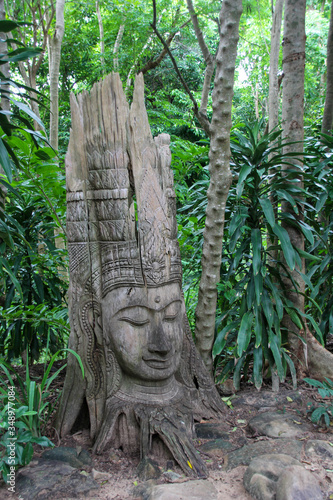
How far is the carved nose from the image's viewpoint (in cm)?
240

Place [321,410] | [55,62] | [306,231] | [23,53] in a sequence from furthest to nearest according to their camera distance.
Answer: [55,62] < [306,231] < [321,410] < [23,53]

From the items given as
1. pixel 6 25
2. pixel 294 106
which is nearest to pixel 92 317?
pixel 6 25

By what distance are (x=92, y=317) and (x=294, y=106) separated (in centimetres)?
251

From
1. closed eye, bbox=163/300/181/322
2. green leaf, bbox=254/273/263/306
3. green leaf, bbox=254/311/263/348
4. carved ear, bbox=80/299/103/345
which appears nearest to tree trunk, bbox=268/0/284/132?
green leaf, bbox=254/273/263/306

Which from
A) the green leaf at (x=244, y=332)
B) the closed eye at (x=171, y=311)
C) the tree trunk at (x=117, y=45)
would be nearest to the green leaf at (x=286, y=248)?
the green leaf at (x=244, y=332)

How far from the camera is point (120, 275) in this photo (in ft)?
8.11

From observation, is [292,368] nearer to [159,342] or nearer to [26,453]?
[159,342]

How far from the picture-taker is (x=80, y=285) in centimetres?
254

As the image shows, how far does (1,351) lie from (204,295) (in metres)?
2.11

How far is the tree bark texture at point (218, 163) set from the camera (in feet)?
8.89

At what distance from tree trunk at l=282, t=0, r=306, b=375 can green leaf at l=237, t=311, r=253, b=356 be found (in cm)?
54

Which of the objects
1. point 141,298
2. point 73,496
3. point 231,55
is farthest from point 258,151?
point 73,496

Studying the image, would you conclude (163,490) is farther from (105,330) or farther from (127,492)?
(105,330)

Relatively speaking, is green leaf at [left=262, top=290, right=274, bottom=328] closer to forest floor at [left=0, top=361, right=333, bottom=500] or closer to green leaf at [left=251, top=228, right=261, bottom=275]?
green leaf at [left=251, top=228, right=261, bottom=275]
